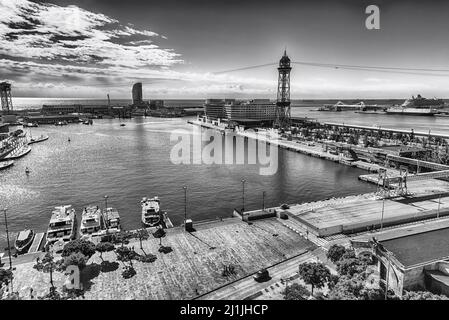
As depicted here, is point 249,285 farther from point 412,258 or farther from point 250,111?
point 250,111

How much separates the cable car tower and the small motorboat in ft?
275

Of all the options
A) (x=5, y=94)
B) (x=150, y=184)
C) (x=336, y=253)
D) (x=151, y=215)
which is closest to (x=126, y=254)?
(x=151, y=215)

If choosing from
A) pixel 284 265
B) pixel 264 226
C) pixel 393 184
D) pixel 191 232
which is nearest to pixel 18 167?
pixel 191 232

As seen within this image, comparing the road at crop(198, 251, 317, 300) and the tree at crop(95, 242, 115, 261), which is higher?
the tree at crop(95, 242, 115, 261)

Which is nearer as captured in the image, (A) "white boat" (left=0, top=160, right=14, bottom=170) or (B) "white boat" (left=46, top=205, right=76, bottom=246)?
(B) "white boat" (left=46, top=205, right=76, bottom=246)

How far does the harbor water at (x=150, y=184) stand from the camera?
1256 inches

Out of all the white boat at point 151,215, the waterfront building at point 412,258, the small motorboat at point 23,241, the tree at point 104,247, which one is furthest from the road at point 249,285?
the small motorboat at point 23,241

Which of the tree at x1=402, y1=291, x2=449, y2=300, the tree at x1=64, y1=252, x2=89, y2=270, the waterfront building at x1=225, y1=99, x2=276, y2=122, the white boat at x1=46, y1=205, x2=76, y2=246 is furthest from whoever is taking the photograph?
the waterfront building at x1=225, y1=99, x2=276, y2=122

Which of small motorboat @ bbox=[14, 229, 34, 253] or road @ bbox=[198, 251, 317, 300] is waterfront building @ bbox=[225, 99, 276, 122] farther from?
road @ bbox=[198, 251, 317, 300]

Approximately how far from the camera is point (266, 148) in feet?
240

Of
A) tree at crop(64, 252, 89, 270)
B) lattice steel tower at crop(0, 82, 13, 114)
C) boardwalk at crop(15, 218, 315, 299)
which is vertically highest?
lattice steel tower at crop(0, 82, 13, 114)

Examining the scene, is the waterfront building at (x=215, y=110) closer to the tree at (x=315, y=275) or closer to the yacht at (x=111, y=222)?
the yacht at (x=111, y=222)

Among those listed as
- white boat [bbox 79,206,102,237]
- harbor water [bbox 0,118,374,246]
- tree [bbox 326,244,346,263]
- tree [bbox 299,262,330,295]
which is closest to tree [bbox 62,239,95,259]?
white boat [bbox 79,206,102,237]

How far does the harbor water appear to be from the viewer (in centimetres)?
3191
